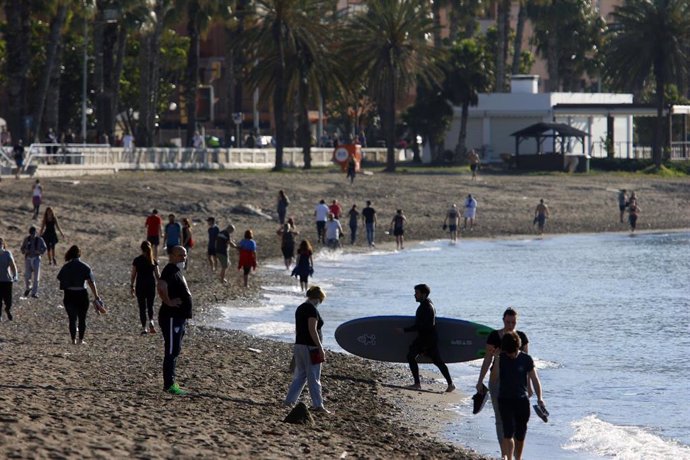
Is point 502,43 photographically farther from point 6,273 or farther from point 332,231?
point 6,273

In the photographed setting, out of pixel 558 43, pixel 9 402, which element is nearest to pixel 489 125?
pixel 558 43

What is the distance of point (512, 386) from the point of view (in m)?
11.5

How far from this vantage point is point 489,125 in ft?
245

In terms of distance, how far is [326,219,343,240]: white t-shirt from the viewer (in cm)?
3584

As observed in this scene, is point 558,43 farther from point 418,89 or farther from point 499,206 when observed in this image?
point 499,206

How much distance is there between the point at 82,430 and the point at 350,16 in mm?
59075

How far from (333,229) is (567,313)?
24.4ft

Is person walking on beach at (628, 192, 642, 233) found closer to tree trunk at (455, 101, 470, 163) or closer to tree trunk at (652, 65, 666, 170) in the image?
tree trunk at (455, 101, 470, 163)

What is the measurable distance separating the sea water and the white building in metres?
21.0

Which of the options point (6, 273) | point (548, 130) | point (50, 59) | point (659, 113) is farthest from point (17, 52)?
point (659, 113)

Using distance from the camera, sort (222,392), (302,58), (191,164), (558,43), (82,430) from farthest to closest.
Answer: (558,43) → (302,58) → (191,164) → (222,392) → (82,430)

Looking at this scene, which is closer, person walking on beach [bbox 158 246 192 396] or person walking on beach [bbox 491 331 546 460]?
person walking on beach [bbox 491 331 546 460]

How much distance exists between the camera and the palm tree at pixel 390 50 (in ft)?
209

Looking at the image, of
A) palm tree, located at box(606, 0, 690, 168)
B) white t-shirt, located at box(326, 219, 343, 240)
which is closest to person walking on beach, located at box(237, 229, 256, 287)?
white t-shirt, located at box(326, 219, 343, 240)
